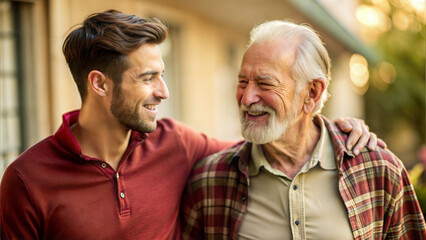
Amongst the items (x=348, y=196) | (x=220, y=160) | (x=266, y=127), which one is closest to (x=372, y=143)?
(x=348, y=196)

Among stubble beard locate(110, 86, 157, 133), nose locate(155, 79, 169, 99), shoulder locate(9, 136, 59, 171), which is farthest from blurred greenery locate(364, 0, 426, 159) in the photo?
shoulder locate(9, 136, 59, 171)

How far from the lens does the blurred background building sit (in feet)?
11.6

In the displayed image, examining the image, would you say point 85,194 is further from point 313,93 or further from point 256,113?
point 313,93

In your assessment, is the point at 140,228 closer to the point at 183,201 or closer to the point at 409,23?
Result: the point at 183,201

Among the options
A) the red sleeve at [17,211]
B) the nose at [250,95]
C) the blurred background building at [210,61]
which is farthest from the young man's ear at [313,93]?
the blurred background building at [210,61]

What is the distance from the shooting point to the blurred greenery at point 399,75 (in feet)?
48.5

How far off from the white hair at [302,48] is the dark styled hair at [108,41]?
542 mm

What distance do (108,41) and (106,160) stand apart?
1.86 ft

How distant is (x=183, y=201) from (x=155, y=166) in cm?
26

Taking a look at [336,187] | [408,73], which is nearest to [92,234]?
[336,187]

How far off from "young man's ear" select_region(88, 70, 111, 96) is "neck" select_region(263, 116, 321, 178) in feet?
2.81

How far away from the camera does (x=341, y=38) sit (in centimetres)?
873

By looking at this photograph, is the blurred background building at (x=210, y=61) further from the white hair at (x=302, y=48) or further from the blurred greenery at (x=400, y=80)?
the white hair at (x=302, y=48)

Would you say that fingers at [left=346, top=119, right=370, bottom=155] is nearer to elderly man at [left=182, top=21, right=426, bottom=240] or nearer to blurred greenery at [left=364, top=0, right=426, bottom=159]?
elderly man at [left=182, top=21, right=426, bottom=240]
